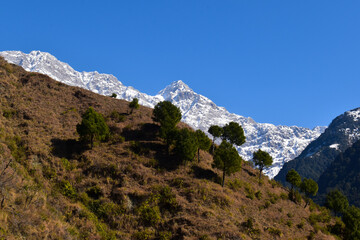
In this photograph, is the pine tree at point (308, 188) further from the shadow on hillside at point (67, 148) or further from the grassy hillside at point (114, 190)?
the shadow on hillside at point (67, 148)

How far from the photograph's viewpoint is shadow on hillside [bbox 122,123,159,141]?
188 feet

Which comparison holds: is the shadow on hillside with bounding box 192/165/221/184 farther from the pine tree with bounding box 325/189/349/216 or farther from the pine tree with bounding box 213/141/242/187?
the pine tree with bounding box 325/189/349/216

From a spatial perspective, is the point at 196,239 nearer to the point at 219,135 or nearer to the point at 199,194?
the point at 199,194

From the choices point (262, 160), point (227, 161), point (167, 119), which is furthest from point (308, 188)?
point (167, 119)

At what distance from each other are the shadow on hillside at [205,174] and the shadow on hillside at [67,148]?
23.9m

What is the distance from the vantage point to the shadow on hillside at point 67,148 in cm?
4514

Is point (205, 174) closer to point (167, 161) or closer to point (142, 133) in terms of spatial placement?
point (167, 161)

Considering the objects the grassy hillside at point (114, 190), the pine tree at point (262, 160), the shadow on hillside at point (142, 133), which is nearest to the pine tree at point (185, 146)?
the grassy hillside at point (114, 190)

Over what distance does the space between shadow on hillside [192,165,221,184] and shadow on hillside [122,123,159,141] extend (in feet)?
45.8

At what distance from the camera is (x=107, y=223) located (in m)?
34.7

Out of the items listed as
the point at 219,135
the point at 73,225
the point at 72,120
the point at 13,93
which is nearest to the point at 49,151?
the point at 72,120

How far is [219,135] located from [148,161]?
31389mm

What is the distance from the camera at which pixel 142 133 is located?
59438 millimetres

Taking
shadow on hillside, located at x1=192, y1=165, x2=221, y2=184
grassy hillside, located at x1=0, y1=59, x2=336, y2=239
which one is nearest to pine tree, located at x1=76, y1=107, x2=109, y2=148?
grassy hillside, located at x1=0, y1=59, x2=336, y2=239
